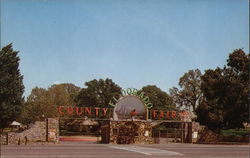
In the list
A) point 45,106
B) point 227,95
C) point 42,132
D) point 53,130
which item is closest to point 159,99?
point 45,106

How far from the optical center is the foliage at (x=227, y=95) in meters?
37.8

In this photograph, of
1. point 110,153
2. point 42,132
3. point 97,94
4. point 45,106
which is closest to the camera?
point 110,153

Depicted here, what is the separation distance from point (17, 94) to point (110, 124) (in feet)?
42.6

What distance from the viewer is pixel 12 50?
4181 cm

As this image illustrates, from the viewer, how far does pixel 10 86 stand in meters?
39.9

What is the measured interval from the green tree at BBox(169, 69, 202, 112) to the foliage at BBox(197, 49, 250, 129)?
889 inches

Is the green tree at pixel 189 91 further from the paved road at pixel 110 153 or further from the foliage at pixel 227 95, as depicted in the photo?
the paved road at pixel 110 153

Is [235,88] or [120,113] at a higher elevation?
[235,88]

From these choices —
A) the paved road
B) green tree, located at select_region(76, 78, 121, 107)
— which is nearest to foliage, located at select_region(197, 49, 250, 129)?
the paved road

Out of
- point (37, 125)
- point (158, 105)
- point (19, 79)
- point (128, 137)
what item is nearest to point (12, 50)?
point (19, 79)

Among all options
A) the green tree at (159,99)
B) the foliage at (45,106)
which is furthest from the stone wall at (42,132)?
the green tree at (159,99)

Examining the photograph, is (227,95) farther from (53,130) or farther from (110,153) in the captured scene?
(110,153)

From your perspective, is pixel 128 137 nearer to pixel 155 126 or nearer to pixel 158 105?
pixel 155 126

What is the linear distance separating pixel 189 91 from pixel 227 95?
82.4ft
